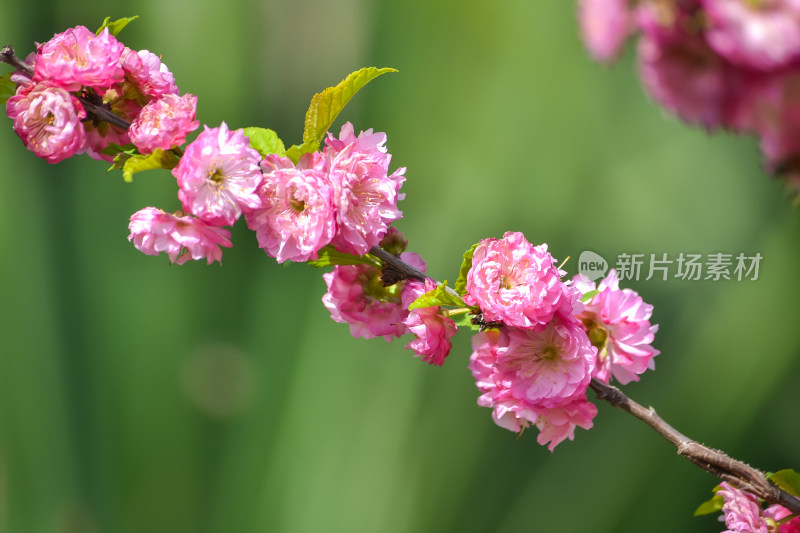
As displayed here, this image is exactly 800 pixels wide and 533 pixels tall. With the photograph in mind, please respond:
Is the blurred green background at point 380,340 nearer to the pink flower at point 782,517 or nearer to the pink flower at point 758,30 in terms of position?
the pink flower at point 782,517

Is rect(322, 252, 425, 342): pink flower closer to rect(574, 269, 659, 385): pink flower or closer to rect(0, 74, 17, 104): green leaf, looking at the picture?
rect(574, 269, 659, 385): pink flower

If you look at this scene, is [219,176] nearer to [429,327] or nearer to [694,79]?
[429,327]

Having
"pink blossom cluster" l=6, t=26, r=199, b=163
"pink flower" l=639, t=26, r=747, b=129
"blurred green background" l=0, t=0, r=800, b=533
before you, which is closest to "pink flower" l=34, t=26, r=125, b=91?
"pink blossom cluster" l=6, t=26, r=199, b=163

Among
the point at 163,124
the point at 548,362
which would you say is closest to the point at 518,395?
the point at 548,362

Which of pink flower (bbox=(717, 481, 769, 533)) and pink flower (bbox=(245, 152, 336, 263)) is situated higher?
pink flower (bbox=(245, 152, 336, 263))

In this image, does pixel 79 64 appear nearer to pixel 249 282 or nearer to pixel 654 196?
pixel 249 282

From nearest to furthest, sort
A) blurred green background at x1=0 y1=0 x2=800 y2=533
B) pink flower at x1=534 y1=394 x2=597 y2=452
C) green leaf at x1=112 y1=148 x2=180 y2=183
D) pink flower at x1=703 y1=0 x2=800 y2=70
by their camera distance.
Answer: pink flower at x1=703 y1=0 x2=800 y2=70
green leaf at x1=112 y1=148 x2=180 y2=183
pink flower at x1=534 y1=394 x2=597 y2=452
blurred green background at x1=0 y1=0 x2=800 y2=533
